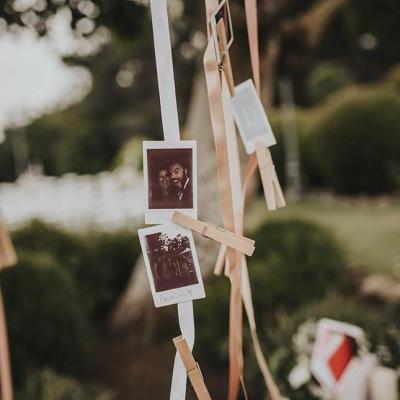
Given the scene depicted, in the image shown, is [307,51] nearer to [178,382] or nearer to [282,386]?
[282,386]

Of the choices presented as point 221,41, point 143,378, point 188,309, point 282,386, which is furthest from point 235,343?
point 143,378

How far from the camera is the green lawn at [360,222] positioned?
5.20 m

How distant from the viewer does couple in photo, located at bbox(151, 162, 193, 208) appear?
979 mm

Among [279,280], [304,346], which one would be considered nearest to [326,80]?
[279,280]

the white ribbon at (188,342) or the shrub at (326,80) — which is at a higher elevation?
the shrub at (326,80)

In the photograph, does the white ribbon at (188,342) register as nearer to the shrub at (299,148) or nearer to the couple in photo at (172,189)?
the couple in photo at (172,189)

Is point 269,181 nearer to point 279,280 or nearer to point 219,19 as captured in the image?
point 219,19

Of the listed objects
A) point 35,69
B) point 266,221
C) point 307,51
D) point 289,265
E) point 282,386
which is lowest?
point 282,386

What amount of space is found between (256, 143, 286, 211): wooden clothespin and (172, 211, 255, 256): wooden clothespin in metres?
0.12

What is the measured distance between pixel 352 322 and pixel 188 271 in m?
1.72

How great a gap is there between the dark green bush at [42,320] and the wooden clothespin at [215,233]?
78.5 inches

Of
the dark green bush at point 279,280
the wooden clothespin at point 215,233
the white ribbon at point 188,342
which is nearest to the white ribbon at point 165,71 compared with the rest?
the wooden clothespin at point 215,233

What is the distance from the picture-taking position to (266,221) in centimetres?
406

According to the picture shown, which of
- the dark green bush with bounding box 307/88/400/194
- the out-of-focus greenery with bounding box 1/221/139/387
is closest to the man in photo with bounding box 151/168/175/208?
the out-of-focus greenery with bounding box 1/221/139/387
